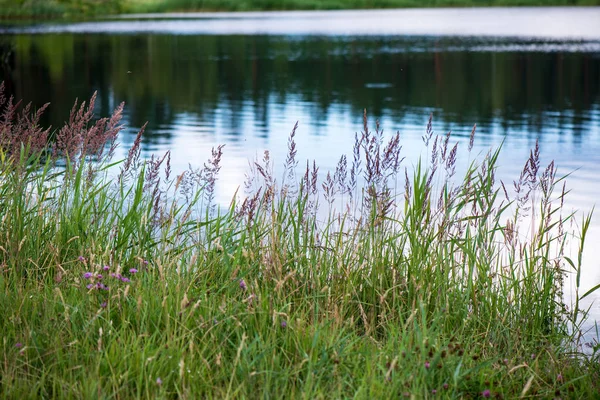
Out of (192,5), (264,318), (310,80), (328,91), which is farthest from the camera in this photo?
(192,5)

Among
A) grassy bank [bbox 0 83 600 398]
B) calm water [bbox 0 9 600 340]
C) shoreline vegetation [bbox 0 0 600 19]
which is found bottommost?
grassy bank [bbox 0 83 600 398]

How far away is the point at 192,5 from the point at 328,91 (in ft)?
252

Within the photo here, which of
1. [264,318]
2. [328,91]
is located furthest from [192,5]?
[264,318]

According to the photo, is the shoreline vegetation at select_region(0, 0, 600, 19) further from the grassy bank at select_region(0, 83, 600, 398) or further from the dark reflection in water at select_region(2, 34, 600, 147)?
the grassy bank at select_region(0, 83, 600, 398)

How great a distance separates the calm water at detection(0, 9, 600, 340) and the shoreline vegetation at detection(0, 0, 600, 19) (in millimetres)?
33371

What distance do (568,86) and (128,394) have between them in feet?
71.3

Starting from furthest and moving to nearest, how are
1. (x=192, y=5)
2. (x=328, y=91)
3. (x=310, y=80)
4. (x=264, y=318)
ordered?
(x=192, y=5) < (x=310, y=80) < (x=328, y=91) < (x=264, y=318)

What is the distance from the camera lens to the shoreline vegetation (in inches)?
3027

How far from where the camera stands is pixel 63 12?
80.7 metres

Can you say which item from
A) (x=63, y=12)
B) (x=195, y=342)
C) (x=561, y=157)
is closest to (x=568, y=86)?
(x=561, y=157)

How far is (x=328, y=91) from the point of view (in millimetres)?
22656

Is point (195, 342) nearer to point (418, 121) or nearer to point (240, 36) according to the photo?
point (418, 121)

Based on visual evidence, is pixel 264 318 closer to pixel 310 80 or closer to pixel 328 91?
pixel 328 91

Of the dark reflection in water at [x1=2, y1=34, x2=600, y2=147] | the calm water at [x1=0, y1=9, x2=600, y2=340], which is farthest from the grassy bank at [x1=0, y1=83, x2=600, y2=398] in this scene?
the dark reflection in water at [x1=2, y1=34, x2=600, y2=147]
